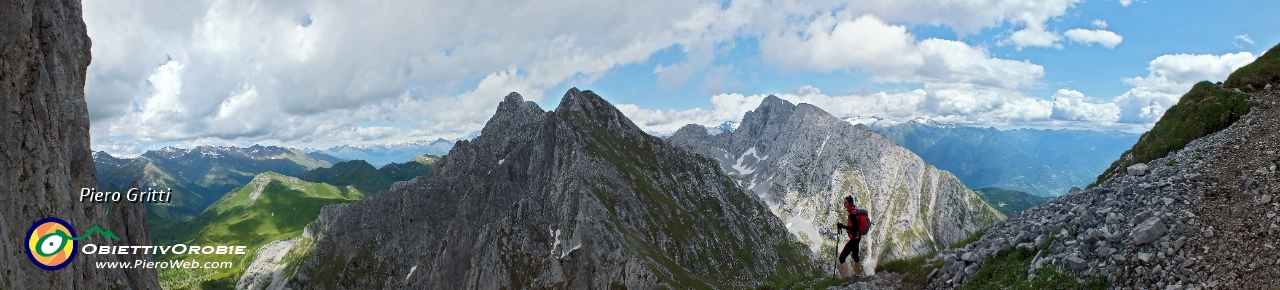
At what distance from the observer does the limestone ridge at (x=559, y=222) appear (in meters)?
111

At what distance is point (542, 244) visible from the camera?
121 meters

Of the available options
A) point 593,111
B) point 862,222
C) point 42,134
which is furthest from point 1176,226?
point 593,111

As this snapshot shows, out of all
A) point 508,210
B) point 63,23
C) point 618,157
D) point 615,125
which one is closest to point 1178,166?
point 63,23

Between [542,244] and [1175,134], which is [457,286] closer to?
[542,244]

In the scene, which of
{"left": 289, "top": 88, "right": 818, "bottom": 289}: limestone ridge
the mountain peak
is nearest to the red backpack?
{"left": 289, "top": 88, "right": 818, "bottom": 289}: limestone ridge

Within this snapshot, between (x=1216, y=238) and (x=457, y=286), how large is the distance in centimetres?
14559

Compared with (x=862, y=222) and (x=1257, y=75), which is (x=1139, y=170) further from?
(x=1257, y=75)

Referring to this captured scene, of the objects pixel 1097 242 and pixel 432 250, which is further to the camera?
pixel 432 250

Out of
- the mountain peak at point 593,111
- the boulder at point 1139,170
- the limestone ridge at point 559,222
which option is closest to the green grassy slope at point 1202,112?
the boulder at point 1139,170

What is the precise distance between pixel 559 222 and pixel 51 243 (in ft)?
272

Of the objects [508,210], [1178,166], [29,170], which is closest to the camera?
[1178,166]

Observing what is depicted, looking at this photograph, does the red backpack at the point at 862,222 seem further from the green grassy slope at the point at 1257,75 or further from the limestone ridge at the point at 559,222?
the limestone ridge at the point at 559,222

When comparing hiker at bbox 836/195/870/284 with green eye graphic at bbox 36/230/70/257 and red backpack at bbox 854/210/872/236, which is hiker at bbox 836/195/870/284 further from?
green eye graphic at bbox 36/230/70/257

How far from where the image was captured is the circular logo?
44500mm
